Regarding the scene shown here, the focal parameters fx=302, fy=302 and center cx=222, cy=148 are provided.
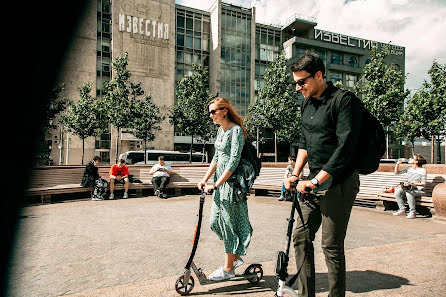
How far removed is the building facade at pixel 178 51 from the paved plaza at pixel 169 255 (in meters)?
35.3

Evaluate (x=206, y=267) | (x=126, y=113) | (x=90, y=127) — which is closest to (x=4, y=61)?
(x=206, y=267)

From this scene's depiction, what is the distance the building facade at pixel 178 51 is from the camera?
134ft

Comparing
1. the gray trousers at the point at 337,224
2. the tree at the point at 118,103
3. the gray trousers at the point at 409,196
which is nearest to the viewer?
the gray trousers at the point at 337,224

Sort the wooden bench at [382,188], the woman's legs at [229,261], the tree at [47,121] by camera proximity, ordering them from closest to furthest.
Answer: the woman's legs at [229,261], the tree at [47,121], the wooden bench at [382,188]

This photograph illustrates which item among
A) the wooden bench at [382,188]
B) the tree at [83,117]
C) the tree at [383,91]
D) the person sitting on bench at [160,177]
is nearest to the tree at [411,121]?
the tree at [383,91]

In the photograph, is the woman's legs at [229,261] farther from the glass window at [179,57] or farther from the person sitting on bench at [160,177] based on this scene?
the glass window at [179,57]

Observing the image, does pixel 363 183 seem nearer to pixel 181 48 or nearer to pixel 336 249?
pixel 336 249

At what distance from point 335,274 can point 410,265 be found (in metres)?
2.13

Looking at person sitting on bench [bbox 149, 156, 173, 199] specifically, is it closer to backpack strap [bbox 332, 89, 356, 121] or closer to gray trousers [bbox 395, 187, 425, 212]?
gray trousers [bbox 395, 187, 425, 212]

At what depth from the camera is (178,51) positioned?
45156mm

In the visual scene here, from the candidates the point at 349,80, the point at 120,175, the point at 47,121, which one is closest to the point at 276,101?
the point at 47,121

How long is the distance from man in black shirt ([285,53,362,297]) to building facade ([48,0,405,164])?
39499mm

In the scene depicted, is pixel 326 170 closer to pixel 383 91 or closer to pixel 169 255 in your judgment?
pixel 169 255

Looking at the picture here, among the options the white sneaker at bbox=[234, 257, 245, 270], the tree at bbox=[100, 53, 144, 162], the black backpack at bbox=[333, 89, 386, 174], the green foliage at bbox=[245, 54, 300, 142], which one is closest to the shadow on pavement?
the white sneaker at bbox=[234, 257, 245, 270]
